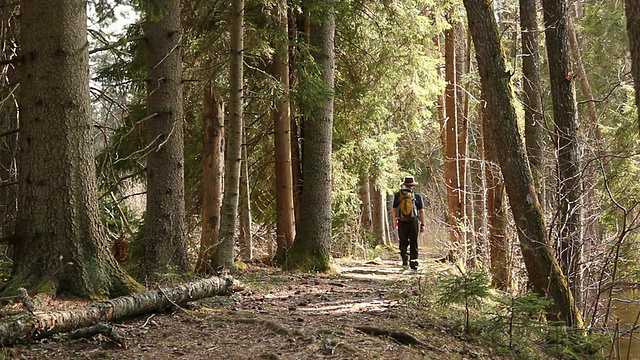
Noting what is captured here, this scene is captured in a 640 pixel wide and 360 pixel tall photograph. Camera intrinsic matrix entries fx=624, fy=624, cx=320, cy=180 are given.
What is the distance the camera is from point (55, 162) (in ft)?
19.7

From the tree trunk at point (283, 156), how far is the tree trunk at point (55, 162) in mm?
5435

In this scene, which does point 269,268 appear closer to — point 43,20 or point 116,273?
point 116,273

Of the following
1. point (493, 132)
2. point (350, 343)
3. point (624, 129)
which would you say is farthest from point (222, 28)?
point (624, 129)

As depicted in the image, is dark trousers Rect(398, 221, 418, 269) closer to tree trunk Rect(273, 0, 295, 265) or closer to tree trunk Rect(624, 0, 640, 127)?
tree trunk Rect(273, 0, 295, 265)

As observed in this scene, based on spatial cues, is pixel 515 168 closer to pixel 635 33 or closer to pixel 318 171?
pixel 635 33

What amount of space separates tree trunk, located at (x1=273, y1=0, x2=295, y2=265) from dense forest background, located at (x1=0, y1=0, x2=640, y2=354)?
0.10 feet

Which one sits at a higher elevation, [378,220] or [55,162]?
[55,162]

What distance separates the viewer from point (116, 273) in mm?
6434

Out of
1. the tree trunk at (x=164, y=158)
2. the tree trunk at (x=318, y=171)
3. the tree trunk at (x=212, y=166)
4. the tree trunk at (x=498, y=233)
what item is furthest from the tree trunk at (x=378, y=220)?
the tree trunk at (x=164, y=158)

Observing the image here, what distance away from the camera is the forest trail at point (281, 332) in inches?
213

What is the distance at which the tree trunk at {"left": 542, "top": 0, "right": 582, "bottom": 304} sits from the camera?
873cm

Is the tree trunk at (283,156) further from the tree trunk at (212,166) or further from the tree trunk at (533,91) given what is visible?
the tree trunk at (533,91)

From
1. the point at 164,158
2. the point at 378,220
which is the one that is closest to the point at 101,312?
the point at 164,158

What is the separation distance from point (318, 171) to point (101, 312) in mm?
6258
